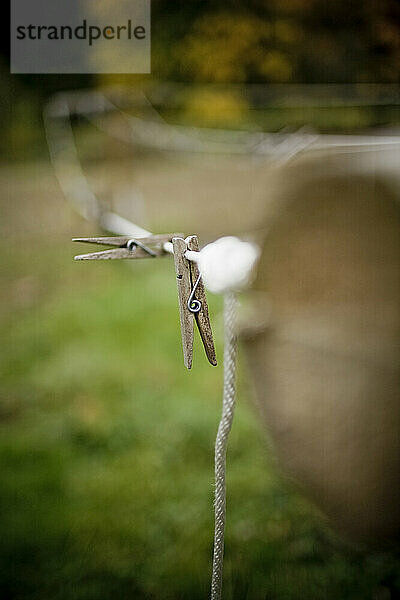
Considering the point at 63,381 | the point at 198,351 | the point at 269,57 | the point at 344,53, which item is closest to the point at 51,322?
the point at 63,381

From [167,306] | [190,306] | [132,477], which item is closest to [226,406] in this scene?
[190,306]

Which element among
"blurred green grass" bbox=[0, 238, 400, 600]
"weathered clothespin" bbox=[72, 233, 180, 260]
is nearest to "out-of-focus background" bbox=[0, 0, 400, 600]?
"blurred green grass" bbox=[0, 238, 400, 600]

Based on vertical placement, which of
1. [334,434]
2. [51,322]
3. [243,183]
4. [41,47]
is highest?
[243,183]

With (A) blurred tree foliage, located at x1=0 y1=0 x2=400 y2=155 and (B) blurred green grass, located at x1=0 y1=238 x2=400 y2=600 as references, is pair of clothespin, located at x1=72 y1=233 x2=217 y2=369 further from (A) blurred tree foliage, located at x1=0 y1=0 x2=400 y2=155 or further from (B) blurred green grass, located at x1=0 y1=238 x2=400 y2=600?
(A) blurred tree foliage, located at x1=0 y1=0 x2=400 y2=155

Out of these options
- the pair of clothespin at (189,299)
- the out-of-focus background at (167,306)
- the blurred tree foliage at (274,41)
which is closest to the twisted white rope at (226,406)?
the pair of clothespin at (189,299)

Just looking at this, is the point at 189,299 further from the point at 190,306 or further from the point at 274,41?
the point at 274,41

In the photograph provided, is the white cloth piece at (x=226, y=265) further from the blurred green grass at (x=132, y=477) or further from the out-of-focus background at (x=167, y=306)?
the blurred green grass at (x=132, y=477)

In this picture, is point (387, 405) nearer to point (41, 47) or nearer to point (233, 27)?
point (41, 47)
